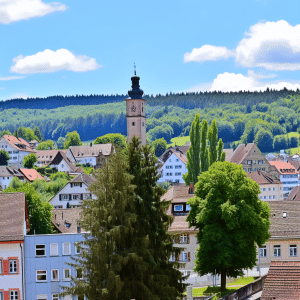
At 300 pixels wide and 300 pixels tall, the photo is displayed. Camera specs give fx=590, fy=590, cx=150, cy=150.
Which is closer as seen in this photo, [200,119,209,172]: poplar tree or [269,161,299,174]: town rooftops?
[200,119,209,172]: poplar tree

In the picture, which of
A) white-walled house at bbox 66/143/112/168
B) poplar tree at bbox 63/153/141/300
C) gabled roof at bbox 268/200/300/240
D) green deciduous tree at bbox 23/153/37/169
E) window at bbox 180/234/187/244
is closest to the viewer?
poplar tree at bbox 63/153/141/300

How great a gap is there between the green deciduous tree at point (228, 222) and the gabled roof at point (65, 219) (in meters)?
20.9

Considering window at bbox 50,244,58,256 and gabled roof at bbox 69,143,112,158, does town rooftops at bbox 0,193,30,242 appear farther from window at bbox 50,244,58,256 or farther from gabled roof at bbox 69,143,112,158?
gabled roof at bbox 69,143,112,158

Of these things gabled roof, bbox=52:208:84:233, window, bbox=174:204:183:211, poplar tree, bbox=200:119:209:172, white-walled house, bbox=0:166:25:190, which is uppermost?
poplar tree, bbox=200:119:209:172

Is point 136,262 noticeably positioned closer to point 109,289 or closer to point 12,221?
point 109,289

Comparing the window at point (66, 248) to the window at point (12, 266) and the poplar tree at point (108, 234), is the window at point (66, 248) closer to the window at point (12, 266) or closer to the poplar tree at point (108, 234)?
the window at point (12, 266)

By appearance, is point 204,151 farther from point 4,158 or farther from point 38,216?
point 4,158

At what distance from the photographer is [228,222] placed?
40.3 metres

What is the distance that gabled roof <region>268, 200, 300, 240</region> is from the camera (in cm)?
4866

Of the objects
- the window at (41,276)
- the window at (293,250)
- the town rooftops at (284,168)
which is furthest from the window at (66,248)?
the town rooftops at (284,168)

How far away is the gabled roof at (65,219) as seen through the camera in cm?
6034

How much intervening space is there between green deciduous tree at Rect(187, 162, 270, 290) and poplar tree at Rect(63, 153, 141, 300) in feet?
32.8

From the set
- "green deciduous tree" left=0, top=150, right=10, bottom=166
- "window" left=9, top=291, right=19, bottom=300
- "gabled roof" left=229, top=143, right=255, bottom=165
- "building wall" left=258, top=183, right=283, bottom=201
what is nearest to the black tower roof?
"gabled roof" left=229, top=143, right=255, bottom=165

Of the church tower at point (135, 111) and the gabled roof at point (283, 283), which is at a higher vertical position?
the church tower at point (135, 111)
